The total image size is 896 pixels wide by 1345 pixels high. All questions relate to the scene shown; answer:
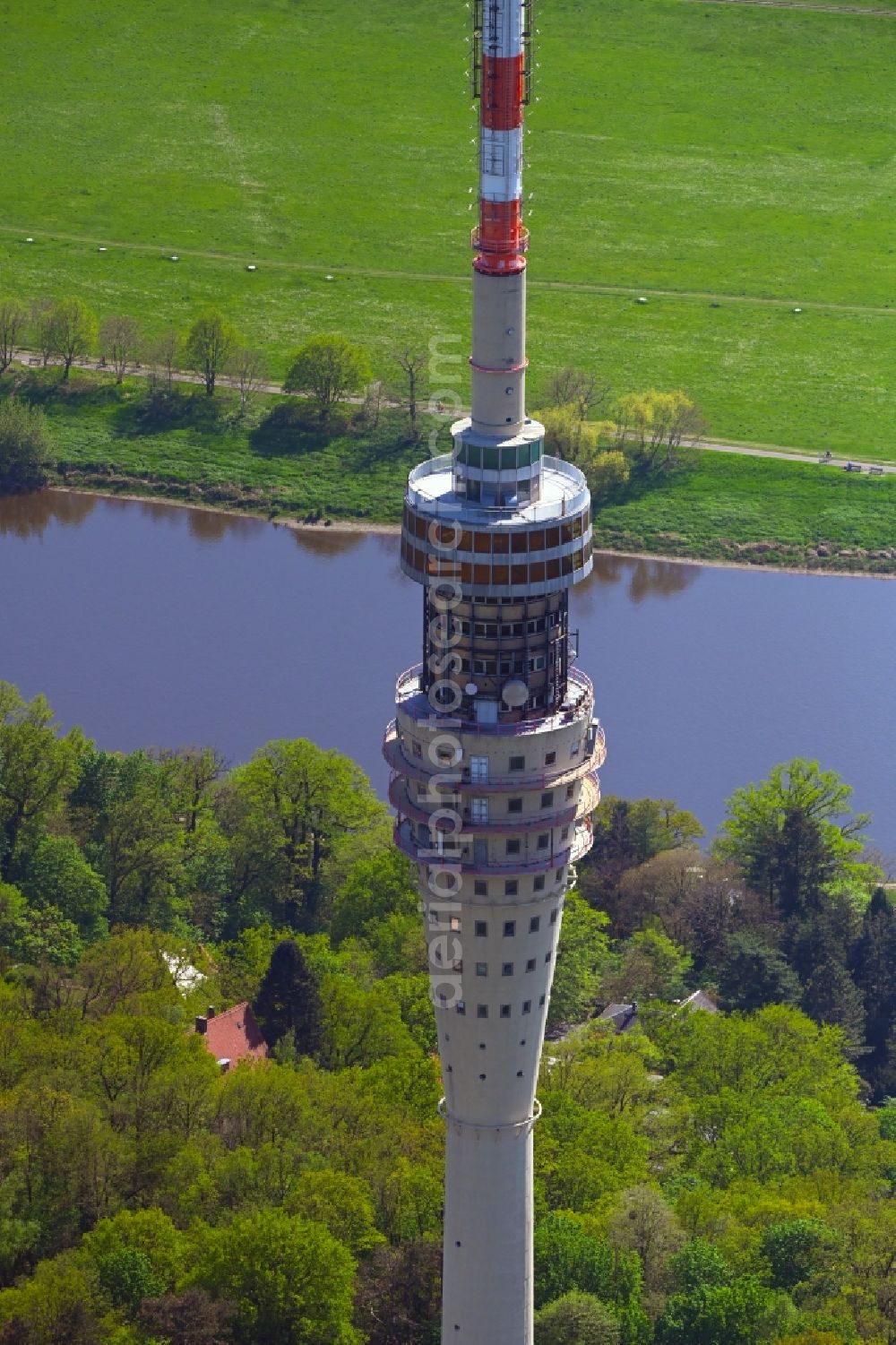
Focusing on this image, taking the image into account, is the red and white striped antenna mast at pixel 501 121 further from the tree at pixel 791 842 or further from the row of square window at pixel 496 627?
the tree at pixel 791 842

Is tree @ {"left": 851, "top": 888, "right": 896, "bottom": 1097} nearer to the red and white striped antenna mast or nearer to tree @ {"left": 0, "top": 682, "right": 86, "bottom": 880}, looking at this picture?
tree @ {"left": 0, "top": 682, "right": 86, "bottom": 880}

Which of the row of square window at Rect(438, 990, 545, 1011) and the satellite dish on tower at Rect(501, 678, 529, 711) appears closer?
the satellite dish on tower at Rect(501, 678, 529, 711)

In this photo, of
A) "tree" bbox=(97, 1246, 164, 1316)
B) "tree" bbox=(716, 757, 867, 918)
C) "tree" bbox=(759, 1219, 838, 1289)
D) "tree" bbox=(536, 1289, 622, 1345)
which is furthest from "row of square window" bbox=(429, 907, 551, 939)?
"tree" bbox=(716, 757, 867, 918)

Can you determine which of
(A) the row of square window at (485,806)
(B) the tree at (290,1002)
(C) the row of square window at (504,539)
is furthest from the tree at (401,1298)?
(C) the row of square window at (504,539)

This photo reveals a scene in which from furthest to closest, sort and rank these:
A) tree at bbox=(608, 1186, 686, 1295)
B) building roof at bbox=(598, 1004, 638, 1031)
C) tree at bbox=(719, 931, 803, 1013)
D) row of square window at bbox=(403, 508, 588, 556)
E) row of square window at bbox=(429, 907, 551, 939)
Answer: tree at bbox=(719, 931, 803, 1013) → building roof at bbox=(598, 1004, 638, 1031) → tree at bbox=(608, 1186, 686, 1295) → row of square window at bbox=(429, 907, 551, 939) → row of square window at bbox=(403, 508, 588, 556)

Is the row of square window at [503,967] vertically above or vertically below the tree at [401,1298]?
above

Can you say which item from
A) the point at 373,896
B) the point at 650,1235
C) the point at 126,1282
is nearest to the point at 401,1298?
the point at 650,1235

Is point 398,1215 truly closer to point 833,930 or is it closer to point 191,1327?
point 191,1327

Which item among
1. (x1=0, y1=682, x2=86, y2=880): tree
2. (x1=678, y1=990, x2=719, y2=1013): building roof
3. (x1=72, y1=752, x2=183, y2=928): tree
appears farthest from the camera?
(x1=0, y1=682, x2=86, y2=880): tree
